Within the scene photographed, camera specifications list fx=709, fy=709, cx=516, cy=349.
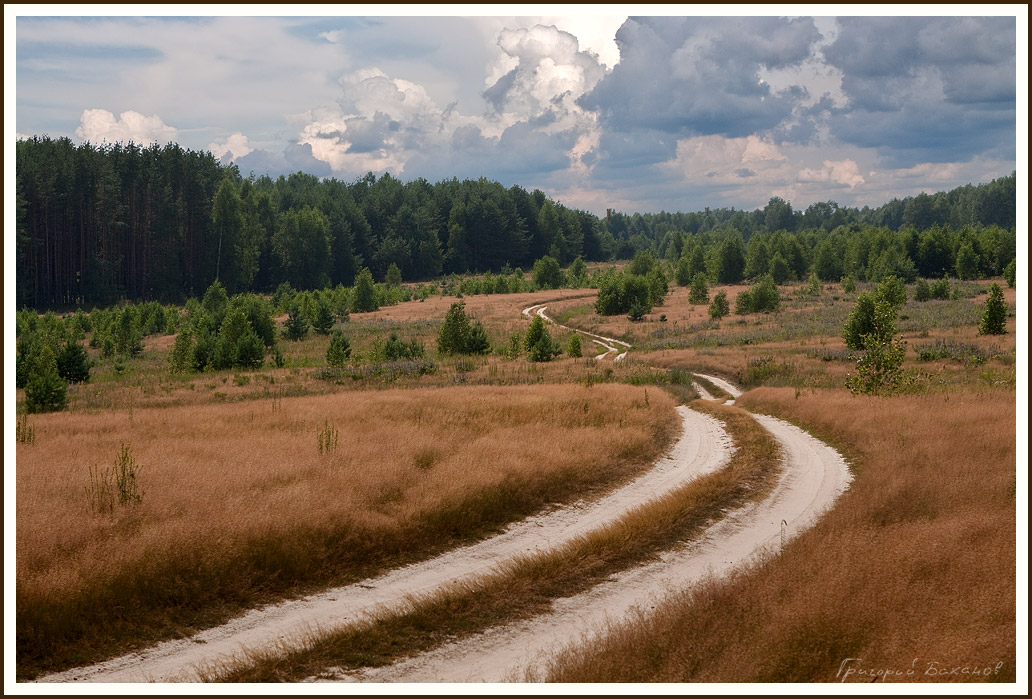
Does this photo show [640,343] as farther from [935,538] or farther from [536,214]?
[536,214]

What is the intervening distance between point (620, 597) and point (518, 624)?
1.91m

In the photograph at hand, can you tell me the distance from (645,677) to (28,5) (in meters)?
12.6

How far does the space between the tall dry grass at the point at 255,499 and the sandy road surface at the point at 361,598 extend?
16.0 inches

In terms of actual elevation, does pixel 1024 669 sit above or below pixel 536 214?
below

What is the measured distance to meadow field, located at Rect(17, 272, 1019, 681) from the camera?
9.27 m

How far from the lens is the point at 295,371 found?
45.3 metres

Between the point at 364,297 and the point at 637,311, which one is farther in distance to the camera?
the point at 364,297

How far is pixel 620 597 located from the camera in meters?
11.7

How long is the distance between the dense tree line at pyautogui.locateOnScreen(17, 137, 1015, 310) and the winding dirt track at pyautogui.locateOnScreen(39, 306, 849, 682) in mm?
88454

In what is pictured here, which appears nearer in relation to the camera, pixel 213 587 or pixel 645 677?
pixel 645 677

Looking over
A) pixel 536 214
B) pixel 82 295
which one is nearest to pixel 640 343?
pixel 82 295

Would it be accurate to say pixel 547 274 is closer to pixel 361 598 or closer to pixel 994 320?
pixel 994 320

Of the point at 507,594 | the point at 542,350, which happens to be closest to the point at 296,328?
the point at 542,350

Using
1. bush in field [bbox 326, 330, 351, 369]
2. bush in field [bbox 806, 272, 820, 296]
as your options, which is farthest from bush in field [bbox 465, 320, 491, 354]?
bush in field [bbox 806, 272, 820, 296]
